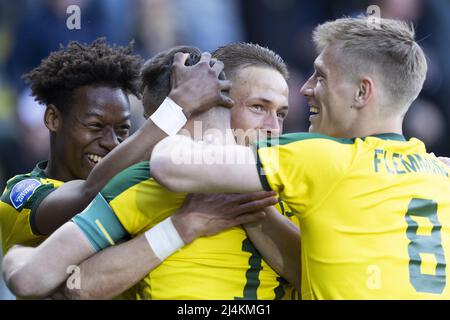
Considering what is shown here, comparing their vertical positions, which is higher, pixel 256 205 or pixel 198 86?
pixel 198 86

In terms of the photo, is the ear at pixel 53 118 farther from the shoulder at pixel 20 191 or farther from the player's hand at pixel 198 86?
the player's hand at pixel 198 86

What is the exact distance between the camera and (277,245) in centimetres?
296

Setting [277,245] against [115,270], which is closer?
[115,270]

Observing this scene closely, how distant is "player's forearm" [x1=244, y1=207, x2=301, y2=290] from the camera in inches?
116

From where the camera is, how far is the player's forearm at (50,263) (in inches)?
108

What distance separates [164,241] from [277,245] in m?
0.46

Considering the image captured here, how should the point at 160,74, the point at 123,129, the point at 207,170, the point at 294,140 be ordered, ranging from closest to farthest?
1. the point at 207,170
2. the point at 294,140
3. the point at 160,74
4. the point at 123,129

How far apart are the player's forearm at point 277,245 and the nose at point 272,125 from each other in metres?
0.42

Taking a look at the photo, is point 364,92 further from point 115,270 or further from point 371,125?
point 115,270

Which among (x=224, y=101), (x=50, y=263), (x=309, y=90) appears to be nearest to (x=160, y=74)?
(x=224, y=101)

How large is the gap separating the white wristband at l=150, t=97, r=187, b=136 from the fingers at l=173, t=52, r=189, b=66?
0.18 meters

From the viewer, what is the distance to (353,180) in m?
2.69

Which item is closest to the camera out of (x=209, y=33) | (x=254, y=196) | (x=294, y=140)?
(x=294, y=140)

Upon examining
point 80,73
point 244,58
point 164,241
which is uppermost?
point 244,58
